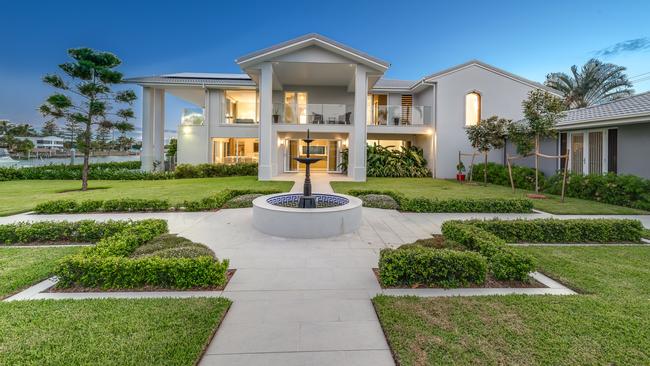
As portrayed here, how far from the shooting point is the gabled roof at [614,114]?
10.3 meters

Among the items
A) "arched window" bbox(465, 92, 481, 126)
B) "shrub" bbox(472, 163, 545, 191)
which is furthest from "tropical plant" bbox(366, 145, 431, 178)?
"arched window" bbox(465, 92, 481, 126)

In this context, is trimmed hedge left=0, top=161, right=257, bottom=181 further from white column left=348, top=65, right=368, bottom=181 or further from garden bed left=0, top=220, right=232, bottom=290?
garden bed left=0, top=220, right=232, bottom=290

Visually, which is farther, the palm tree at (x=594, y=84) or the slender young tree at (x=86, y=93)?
the palm tree at (x=594, y=84)

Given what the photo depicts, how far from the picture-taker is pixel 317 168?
71.7 ft

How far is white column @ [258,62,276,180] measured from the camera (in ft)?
51.4

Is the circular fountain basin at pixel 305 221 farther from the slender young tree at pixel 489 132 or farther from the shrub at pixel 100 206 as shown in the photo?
the slender young tree at pixel 489 132

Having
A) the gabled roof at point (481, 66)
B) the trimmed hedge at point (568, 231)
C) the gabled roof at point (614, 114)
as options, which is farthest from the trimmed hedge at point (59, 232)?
the gabled roof at point (481, 66)

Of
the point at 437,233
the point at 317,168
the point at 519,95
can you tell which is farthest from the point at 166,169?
the point at 519,95

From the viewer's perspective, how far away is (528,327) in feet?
9.82

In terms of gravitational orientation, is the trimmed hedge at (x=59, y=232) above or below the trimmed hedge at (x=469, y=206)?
below

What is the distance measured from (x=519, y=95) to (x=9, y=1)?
Result: 3644cm

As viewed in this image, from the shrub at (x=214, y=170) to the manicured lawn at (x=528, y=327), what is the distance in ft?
56.7

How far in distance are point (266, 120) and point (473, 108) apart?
12810 millimetres

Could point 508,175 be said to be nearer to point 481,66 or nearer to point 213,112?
point 481,66
